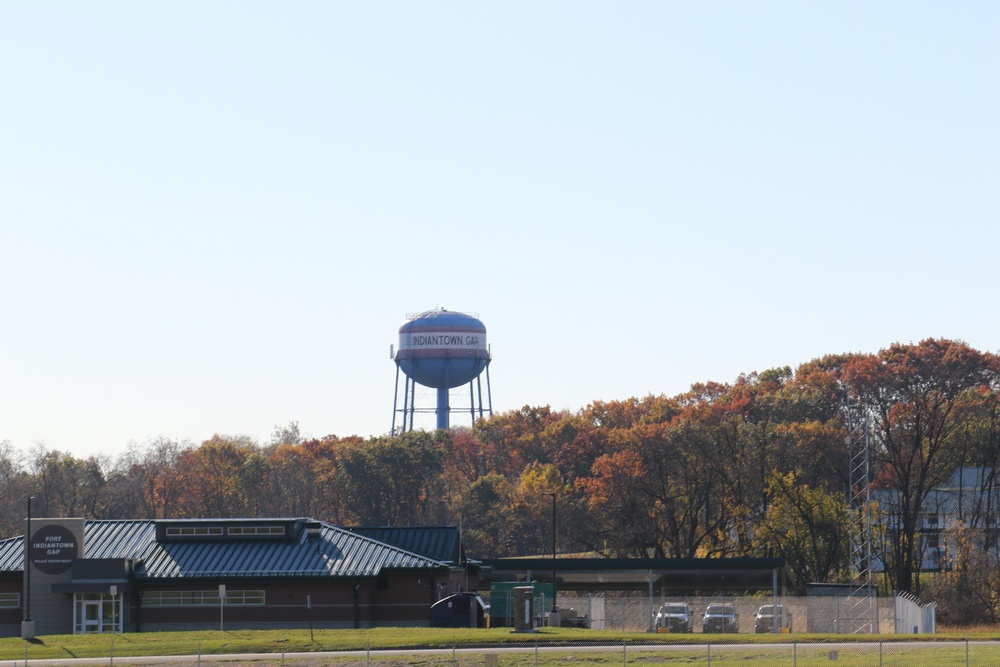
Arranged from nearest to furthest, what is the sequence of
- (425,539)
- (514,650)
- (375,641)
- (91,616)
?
(514,650) < (375,641) < (91,616) < (425,539)

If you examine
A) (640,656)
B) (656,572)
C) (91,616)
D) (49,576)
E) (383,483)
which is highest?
(383,483)

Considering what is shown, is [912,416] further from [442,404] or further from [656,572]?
[442,404]

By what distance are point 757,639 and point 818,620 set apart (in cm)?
1252

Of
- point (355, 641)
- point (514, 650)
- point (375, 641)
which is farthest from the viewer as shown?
point (355, 641)

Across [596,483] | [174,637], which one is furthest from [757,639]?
[596,483]

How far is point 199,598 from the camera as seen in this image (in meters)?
70.9

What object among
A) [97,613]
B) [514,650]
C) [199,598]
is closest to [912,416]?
[199,598]

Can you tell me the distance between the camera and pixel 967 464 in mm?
124312

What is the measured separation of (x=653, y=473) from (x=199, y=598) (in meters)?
51.4

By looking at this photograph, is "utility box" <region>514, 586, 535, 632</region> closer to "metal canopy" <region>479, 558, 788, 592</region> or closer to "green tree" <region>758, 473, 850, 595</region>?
"metal canopy" <region>479, 558, 788, 592</region>

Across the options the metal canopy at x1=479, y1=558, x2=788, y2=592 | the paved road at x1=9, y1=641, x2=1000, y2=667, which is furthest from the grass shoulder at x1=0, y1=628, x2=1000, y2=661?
the metal canopy at x1=479, y1=558, x2=788, y2=592

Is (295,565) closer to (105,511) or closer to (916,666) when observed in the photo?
(916,666)

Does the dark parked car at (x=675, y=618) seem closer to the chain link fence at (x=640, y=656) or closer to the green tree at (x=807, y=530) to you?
the chain link fence at (x=640, y=656)

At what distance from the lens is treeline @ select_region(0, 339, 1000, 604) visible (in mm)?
105438
